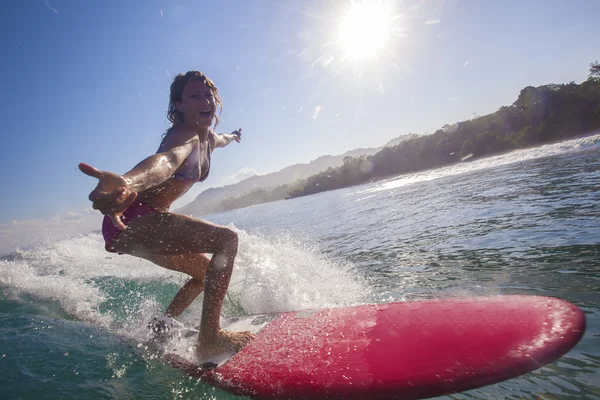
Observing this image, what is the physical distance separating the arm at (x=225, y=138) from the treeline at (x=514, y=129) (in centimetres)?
4162

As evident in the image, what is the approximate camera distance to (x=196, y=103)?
315cm

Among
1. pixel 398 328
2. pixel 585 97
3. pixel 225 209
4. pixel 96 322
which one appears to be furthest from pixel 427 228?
pixel 225 209

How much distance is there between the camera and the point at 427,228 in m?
7.88

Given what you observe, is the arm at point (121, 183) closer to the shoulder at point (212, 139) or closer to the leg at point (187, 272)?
the leg at point (187, 272)

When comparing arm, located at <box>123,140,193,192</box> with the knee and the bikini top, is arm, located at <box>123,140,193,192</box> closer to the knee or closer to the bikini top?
the bikini top

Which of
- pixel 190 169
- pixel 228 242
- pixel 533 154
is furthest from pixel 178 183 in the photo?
pixel 533 154

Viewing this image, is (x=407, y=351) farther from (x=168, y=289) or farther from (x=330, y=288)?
(x=168, y=289)

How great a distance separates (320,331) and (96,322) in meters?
3.25

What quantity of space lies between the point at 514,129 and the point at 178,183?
176 feet

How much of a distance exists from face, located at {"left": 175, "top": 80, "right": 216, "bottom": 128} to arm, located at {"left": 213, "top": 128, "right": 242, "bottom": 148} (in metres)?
0.83

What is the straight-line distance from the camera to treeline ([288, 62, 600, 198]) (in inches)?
1400

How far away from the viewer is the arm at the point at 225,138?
421 centimetres

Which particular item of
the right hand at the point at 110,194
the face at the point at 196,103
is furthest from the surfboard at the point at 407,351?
the face at the point at 196,103

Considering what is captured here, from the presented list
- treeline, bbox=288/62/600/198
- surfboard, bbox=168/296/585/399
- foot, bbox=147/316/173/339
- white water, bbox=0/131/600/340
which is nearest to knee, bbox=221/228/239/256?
surfboard, bbox=168/296/585/399
